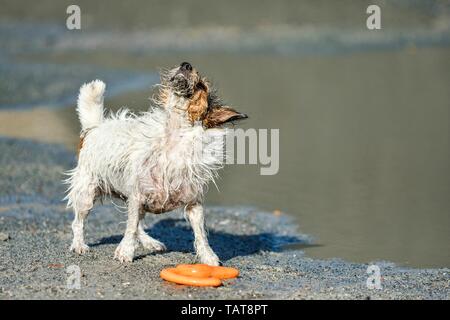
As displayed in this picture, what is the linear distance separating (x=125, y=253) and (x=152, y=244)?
1.01 metres

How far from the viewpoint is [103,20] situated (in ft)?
117

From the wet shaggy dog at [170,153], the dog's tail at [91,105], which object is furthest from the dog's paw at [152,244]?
the dog's tail at [91,105]

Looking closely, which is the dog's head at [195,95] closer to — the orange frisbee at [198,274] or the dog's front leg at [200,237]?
the dog's front leg at [200,237]

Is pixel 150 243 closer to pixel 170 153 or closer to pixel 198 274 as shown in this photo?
pixel 170 153

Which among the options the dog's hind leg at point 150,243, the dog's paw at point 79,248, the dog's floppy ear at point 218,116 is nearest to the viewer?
the dog's floppy ear at point 218,116

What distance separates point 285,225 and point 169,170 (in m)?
4.02

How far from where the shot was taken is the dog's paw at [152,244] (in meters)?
10.6

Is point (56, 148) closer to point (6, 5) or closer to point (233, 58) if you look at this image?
point (233, 58)

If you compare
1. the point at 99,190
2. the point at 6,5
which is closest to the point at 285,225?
the point at 99,190

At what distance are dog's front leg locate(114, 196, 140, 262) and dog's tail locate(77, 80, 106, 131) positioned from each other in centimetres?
127

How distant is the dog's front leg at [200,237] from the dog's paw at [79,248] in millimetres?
1382

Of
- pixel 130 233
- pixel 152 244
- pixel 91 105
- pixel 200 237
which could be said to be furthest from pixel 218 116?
pixel 152 244

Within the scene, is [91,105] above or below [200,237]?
above

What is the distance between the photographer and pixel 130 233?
9.70 metres
